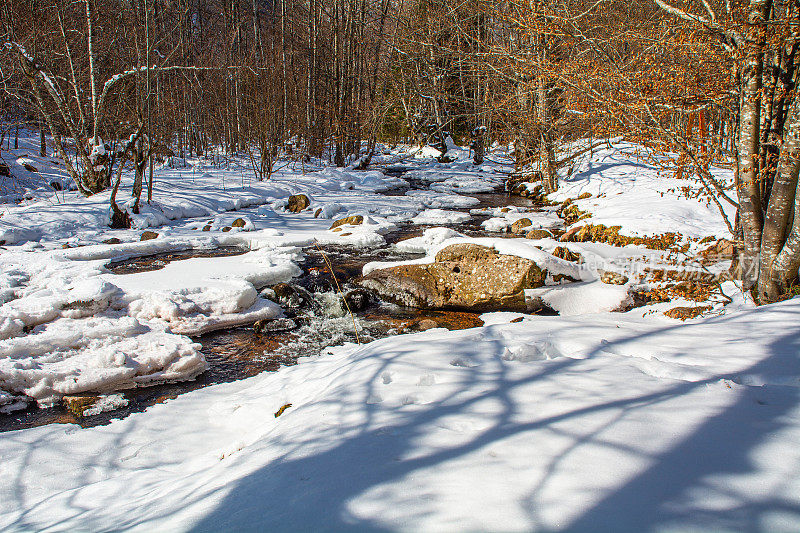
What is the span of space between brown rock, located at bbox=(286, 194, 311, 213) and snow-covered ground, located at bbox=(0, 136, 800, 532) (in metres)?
6.20

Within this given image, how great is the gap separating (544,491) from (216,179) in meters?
15.9

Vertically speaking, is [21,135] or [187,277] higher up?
[21,135]

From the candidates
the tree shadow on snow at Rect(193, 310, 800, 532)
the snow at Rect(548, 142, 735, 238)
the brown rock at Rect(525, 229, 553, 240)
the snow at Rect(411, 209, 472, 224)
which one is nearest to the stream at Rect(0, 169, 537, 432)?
the brown rock at Rect(525, 229, 553, 240)

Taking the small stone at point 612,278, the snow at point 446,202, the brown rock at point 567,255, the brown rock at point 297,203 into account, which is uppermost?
the snow at point 446,202

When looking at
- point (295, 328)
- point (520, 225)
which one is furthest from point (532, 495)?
point (520, 225)

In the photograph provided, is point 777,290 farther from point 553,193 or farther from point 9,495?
point 553,193

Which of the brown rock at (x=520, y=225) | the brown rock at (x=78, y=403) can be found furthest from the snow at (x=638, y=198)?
the brown rock at (x=78, y=403)

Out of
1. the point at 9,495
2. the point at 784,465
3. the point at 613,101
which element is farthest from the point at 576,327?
the point at 9,495

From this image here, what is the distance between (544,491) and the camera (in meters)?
1.52

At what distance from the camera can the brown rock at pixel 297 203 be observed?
12562 millimetres

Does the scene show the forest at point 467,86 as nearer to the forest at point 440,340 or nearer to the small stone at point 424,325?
the forest at point 440,340

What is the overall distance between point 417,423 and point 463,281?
4.50 meters

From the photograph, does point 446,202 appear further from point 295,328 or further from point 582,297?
point 295,328

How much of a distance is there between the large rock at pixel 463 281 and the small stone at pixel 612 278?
0.98 meters
